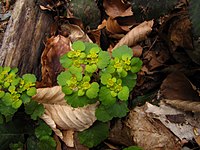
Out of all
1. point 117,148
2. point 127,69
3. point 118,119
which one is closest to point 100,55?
point 127,69

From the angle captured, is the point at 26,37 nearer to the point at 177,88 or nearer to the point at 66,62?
the point at 66,62

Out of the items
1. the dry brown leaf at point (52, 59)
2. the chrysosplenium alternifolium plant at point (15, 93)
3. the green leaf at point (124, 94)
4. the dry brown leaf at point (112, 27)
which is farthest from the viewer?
the dry brown leaf at point (112, 27)

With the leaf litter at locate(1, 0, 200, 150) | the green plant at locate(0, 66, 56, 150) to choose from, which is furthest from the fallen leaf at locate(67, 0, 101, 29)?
the green plant at locate(0, 66, 56, 150)

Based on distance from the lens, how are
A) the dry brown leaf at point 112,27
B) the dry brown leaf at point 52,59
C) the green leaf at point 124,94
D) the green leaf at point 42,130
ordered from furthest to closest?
the dry brown leaf at point 112,27
the dry brown leaf at point 52,59
the green leaf at point 42,130
the green leaf at point 124,94

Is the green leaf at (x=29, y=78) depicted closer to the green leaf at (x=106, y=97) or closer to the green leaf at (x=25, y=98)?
the green leaf at (x=25, y=98)

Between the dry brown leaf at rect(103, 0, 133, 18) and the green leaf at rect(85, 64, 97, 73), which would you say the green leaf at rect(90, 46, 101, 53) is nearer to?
the green leaf at rect(85, 64, 97, 73)

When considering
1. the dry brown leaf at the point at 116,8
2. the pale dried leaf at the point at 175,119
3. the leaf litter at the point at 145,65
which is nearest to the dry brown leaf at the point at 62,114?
the leaf litter at the point at 145,65

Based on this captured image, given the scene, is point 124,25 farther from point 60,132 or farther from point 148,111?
point 60,132

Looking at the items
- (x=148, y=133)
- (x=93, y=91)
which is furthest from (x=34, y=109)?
(x=148, y=133)
